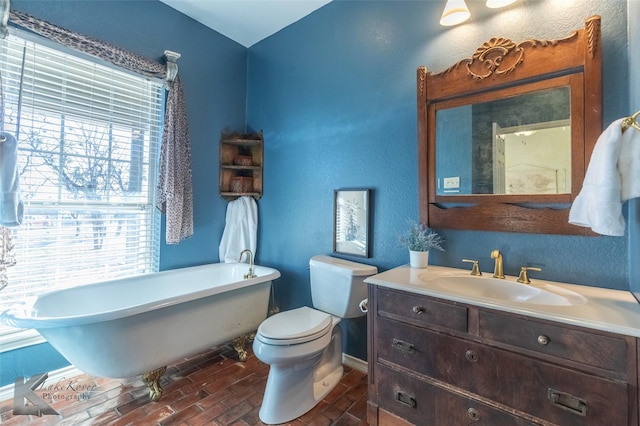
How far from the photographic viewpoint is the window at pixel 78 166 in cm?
175

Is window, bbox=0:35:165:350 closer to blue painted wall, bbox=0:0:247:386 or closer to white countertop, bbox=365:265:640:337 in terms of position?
blue painted wall, bbox=0:0:247:386

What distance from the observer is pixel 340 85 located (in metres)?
2.21

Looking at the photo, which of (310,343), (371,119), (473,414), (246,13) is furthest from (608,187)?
(246,13)

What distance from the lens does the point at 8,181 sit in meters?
1.52

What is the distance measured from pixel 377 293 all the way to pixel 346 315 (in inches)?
20.2

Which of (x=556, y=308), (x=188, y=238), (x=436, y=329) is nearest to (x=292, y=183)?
(x=188, y=238)

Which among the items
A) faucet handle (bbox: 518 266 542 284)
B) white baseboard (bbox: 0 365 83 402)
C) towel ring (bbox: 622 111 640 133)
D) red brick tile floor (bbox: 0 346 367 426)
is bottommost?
red brick tile floor (bbox: 0 346 367 426)

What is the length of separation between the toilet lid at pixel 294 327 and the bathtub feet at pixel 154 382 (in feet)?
2.32

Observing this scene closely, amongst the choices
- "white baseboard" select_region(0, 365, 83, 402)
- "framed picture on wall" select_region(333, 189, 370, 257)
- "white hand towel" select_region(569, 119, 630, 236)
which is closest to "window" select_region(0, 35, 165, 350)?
"white baseboard" select_region(0, 365, 83, 402)

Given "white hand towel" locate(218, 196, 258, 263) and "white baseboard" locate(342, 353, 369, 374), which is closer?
"white baseboard" locate(342, 353, 369, 374)

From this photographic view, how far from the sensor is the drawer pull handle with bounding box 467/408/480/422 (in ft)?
3.75

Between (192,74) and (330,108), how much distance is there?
1341mm

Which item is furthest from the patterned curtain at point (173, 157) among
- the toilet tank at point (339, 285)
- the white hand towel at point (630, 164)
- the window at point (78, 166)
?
the white hand towel at point (630, 164)

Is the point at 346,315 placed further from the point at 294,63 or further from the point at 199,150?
the point at 294,63
